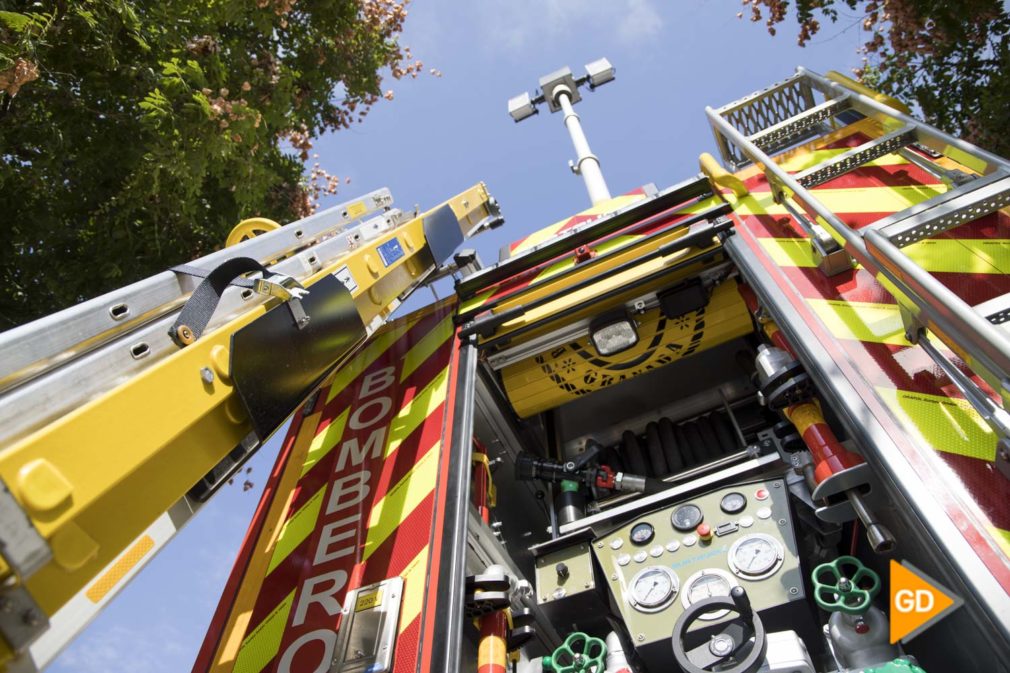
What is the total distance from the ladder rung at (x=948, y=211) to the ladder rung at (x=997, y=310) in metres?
0.42

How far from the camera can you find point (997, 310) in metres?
1.88

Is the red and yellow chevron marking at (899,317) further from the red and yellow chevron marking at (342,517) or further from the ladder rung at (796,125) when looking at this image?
the red and yellow chevron marking at (342,517)

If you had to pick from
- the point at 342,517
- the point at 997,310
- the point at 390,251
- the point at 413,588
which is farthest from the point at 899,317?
the point at 342,517

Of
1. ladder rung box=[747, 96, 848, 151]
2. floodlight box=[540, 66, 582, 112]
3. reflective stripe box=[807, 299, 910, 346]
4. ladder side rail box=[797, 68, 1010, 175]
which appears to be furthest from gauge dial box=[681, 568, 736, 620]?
floodlight box=[540, 66, 582, 112]

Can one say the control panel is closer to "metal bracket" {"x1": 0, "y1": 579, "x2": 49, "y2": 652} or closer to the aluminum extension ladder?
the aluminum extension ladder

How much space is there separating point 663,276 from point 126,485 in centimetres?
284

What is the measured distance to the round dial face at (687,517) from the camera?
3090 millimetres

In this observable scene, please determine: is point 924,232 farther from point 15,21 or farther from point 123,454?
point 15,21

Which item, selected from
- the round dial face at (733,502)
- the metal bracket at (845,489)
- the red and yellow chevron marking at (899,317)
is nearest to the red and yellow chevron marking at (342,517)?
the round dial face at (733,502)

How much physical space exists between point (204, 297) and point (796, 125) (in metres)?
3.60

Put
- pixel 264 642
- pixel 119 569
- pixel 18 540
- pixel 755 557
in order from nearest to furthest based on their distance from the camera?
pixel 18 540 → pixel 119 569 → pixel 264 642 → pixel 755 557

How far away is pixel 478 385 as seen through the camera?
155 inches

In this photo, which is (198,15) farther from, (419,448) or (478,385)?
(419,448)

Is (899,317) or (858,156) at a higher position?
(858,156)
